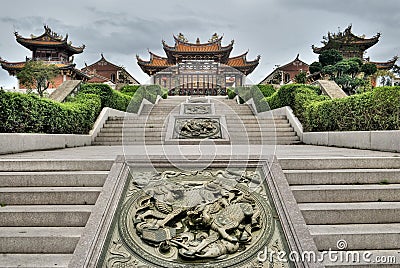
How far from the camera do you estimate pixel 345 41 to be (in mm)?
23250

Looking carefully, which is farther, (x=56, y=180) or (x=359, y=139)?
(x=359, y=139)

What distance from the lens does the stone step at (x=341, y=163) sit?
3943 millimetres

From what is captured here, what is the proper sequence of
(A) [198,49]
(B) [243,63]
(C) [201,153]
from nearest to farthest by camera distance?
(C) [201,153]
(A) [198,49]
(B) [243,63]

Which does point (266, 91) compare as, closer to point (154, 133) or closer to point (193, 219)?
point (154, 133)

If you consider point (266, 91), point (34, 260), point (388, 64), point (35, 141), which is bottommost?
point (34, 260)

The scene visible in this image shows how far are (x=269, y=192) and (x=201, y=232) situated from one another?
0.92 meters

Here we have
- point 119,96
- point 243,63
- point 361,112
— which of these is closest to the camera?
point 361,112

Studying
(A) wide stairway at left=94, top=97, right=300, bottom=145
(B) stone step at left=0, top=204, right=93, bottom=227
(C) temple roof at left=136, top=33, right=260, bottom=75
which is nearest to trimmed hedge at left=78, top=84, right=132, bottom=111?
(A) wide stairway at left=94, top=97, right=300, bottom=145

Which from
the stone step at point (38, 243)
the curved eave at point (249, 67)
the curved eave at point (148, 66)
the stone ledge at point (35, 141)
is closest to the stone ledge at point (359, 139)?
the stone step at point (38, 243)

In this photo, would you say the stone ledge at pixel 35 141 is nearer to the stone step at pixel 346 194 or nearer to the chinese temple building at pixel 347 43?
the stone step at pixel 346 194

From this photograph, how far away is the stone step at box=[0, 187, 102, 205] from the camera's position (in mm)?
3395

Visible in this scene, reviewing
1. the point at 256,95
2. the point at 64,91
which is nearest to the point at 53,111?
the point at 64,91

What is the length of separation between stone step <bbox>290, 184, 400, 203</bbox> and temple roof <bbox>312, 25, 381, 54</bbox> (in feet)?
70.6

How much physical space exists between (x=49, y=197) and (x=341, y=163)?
352 centimetres
